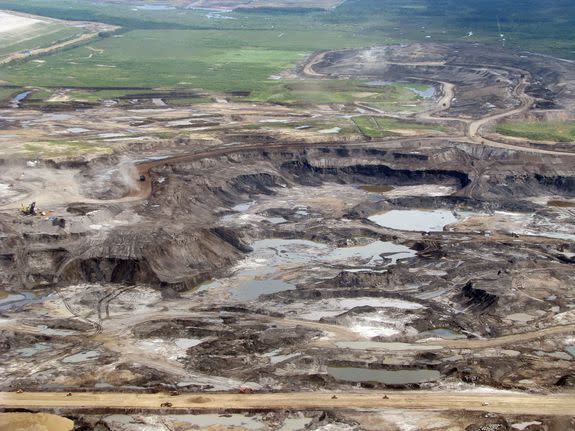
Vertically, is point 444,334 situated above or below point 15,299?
below

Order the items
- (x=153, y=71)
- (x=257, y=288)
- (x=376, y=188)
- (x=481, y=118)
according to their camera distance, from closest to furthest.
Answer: (x=257, y=288) → (x=376, y=188) → (x=481, y=118) → (x=153, y=71)

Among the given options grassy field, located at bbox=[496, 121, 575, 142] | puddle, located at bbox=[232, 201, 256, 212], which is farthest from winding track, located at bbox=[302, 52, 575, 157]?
puddle, located at bbox=[232, 201, 256, 212]

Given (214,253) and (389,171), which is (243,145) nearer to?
(389,171)

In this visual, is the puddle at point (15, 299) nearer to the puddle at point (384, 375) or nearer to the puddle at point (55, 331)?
the puddle at point (55, 331)

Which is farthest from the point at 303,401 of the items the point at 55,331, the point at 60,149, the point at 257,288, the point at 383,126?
the point at 383,126

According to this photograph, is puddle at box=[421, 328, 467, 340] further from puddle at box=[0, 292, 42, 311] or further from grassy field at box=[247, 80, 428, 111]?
grassy field at box=[247, 80, 428, 111]

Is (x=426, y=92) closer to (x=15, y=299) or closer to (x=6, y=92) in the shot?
(x=6, y=92)
